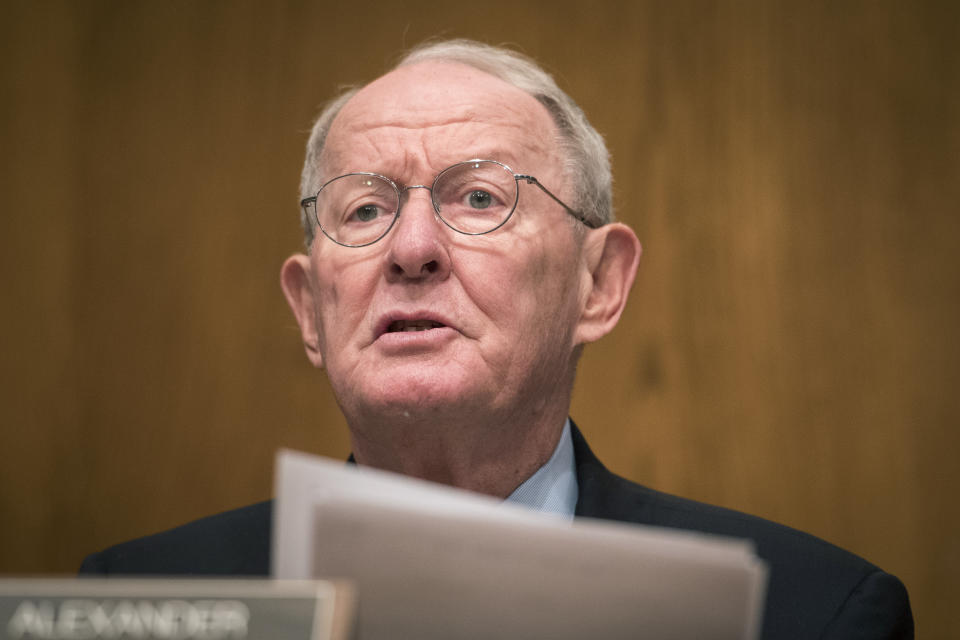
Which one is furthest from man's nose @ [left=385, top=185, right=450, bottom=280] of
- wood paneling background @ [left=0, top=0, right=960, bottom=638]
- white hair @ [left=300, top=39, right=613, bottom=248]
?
wood paneling background @ [left=0, top=0, right=960, bottom=638]

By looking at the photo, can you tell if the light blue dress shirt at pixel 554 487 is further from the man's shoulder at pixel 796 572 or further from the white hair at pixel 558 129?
the white hair at pixel 558 129

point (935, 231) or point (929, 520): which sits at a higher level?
point (935, 231)

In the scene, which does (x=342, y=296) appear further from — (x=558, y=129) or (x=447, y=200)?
(x=558, y=129)

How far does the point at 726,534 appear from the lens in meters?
1.45

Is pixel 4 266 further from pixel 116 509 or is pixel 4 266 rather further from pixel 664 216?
pixel 664 216

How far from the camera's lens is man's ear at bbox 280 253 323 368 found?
1677 millimetres

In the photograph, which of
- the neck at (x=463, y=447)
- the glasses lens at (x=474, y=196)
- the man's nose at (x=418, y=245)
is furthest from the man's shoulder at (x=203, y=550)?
the glasses lens at (x=474, y=196)

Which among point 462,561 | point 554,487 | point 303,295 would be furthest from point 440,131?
point 462,561

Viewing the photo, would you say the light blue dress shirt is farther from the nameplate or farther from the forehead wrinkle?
the nameplate

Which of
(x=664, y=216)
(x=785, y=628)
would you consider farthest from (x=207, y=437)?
(x=785, y=628)

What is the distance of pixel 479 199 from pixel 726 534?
0.67m

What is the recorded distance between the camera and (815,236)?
7.09 feet

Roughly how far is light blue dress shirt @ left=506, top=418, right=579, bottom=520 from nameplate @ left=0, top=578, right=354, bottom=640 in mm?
848

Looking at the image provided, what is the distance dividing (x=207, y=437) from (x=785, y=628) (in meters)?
1.50
